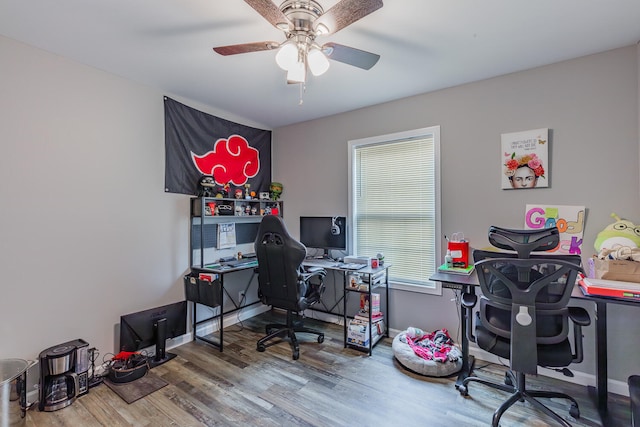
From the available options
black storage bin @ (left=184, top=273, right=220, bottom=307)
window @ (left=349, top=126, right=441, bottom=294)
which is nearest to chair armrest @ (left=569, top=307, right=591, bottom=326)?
window @ (left=349, top=126, right=441, bottom=294)

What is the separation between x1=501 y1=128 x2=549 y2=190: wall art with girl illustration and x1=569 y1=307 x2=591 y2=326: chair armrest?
1.07 m

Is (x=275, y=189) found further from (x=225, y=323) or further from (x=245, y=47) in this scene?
(x=245, y=47)

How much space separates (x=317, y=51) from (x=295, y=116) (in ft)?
6.58

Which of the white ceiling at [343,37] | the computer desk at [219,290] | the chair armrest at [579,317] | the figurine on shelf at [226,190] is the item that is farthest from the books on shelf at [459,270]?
the figurine on shelf at [226,190]

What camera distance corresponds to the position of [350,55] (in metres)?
1.76

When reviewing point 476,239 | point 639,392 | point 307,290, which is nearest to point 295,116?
point 307,290

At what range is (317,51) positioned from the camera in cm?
164

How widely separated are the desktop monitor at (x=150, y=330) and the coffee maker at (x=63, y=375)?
1.14 feet

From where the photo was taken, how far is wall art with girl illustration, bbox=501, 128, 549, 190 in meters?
2.37

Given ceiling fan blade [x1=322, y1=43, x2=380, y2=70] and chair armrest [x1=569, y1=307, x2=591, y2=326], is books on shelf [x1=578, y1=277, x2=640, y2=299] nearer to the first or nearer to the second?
chair armrest [x1=569, y1=307, x2=591, y2=326]

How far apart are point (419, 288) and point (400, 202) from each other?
923 mm

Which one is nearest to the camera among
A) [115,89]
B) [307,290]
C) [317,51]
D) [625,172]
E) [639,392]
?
[639,392]

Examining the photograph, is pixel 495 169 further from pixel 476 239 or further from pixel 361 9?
pixel 361 9

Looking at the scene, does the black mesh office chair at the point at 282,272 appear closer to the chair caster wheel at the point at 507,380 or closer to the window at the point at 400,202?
the window at the point at 400,202
